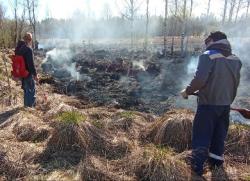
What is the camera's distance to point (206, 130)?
5.00 meters

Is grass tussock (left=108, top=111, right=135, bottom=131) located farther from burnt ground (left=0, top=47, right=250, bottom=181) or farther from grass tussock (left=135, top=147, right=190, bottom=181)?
grass tussock (left=135, top=147, right=190, bottom=181)

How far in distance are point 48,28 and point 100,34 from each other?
70.9 ft

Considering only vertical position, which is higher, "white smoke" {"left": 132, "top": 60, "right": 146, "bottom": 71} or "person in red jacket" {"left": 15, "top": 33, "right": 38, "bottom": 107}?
"person in red jacket" {"left": 15, "top": 33, "right": 38, "bottom": 107}

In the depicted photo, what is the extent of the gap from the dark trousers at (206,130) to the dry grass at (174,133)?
0.99 meters

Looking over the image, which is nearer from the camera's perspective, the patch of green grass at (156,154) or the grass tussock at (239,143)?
the patch of green grass at (156,154)

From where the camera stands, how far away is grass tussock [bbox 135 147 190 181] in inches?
188

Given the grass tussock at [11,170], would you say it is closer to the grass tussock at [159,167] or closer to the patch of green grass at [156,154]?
the grass tussock at [159,167]

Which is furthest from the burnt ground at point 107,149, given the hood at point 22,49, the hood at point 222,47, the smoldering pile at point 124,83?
the smoldering pile at point 124,83

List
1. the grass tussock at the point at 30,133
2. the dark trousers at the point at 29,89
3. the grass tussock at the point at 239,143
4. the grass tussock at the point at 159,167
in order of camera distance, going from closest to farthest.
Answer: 1. the grass tussock at the point at 159,167
2. the grass tussock at the point at 239,143
3. the grass tussock at the point at 30,133
4. the dark trousers at the point at 29,89

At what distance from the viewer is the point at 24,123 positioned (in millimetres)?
6902

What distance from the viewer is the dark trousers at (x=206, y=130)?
196 inches

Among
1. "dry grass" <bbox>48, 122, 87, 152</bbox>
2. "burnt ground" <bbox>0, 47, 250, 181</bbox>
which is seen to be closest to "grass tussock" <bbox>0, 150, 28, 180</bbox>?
"burnt ground" <bbox>0, 47, 250, 181</bbox>

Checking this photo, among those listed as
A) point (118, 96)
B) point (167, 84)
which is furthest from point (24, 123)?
point (167, 84)

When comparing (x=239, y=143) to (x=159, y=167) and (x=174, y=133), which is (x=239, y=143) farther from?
(x=159, y=167)
